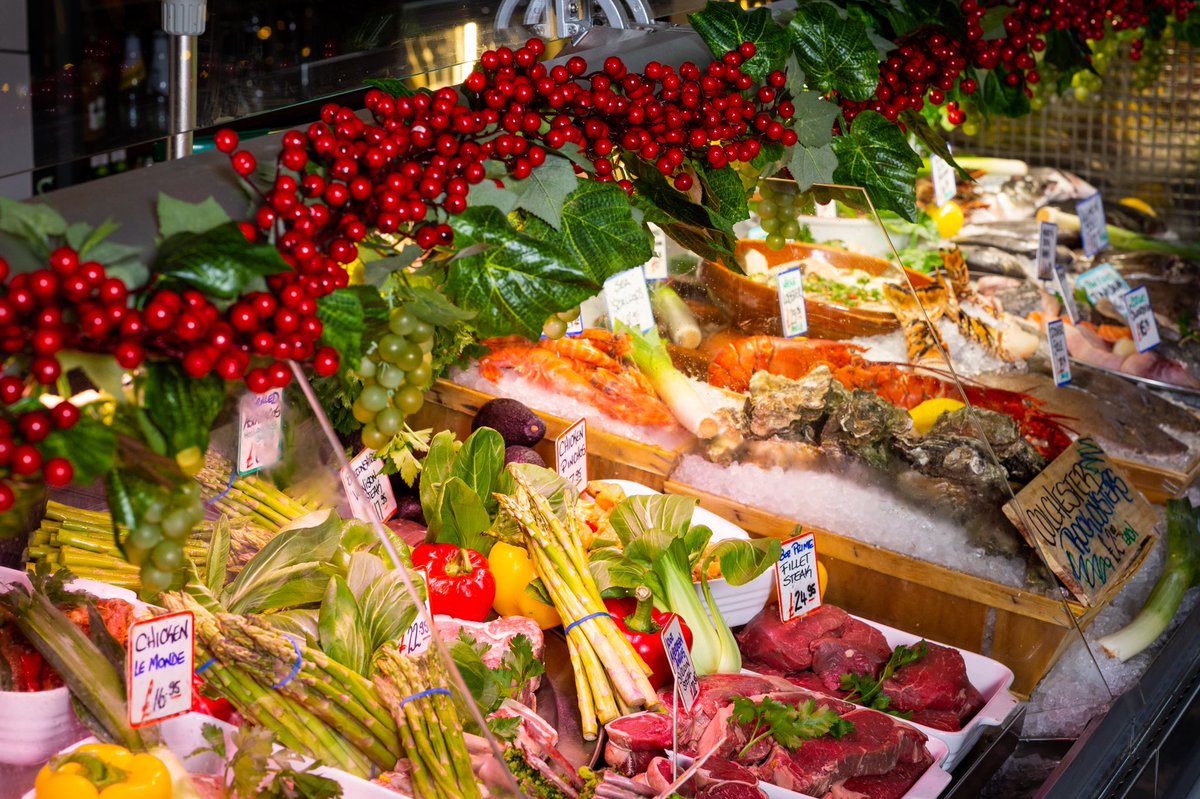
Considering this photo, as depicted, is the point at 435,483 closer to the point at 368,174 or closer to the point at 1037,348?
the point at 368,174

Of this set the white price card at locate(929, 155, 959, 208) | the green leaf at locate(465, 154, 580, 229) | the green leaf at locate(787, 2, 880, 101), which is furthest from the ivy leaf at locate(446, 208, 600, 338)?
the white price card at locate(929, 155, 959, 208)

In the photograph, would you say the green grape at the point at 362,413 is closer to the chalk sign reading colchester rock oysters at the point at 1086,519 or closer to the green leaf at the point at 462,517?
the green leaf at the point at 462,517

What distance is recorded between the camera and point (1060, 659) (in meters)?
2.30

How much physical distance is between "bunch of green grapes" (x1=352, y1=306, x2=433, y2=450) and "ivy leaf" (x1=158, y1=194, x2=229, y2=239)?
0.25 meters

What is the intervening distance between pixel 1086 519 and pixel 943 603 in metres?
A: 0.42

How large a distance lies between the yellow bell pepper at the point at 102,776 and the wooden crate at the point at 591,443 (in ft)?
4.38

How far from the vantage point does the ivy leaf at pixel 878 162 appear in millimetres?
2033

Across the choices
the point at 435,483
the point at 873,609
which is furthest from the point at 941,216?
the point at 435,483

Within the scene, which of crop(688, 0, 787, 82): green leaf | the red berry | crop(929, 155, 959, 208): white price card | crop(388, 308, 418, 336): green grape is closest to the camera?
the red berry

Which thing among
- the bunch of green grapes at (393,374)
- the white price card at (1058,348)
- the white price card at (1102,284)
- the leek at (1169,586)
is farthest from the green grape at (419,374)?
the white price card at (1102,284)

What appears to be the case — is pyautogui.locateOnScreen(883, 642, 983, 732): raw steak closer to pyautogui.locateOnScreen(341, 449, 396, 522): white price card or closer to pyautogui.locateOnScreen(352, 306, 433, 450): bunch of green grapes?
pyautogui.locateOnScreen(341, 449, 396, 522): white price card

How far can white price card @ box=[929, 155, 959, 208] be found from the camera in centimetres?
478

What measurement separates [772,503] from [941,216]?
2.73m

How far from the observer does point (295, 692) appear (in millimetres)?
1587
